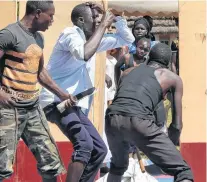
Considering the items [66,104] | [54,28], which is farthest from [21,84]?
[54,28]

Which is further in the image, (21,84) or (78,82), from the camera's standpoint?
(78,82)

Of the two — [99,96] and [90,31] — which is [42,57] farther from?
[99,96]

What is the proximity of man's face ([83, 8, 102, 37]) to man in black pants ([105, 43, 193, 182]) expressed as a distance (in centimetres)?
56

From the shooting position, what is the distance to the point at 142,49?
8250 mm

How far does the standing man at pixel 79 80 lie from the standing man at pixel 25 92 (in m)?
0.28

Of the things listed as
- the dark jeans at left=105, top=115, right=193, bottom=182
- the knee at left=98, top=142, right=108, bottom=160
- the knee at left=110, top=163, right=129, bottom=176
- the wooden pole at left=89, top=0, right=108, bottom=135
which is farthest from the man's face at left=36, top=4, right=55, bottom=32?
the wooden pole at left=89, top=0, right=108, bottom=135

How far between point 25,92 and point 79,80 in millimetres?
839

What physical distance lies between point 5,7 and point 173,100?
2.54m

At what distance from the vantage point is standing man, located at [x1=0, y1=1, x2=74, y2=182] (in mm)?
5590

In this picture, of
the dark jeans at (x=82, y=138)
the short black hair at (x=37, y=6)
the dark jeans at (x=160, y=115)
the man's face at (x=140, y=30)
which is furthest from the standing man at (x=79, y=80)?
the man's face at (x=140, y=30)

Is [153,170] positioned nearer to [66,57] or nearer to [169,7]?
[169,7]

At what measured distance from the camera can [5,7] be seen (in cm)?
768

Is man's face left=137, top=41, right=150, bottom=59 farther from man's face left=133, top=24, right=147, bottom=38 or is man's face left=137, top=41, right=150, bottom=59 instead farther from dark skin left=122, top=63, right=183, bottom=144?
dark skin left=122, top=63, right=183, bottom=144

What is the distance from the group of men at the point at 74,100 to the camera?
5.62m
